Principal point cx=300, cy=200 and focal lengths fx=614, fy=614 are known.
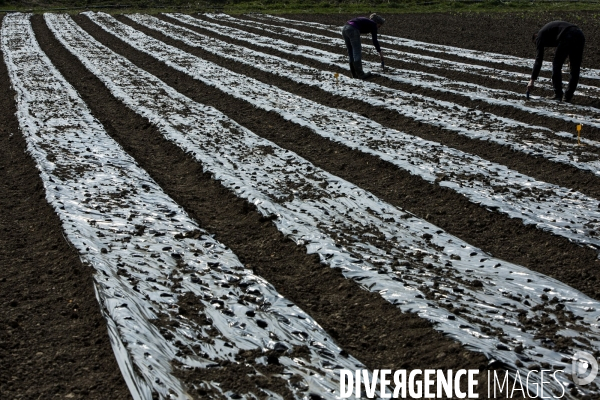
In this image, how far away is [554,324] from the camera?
3914mm

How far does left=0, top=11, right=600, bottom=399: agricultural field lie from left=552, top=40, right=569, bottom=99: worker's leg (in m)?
0.23

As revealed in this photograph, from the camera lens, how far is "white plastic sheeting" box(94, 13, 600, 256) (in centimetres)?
Result: 550

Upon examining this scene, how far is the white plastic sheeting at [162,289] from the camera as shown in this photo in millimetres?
3562

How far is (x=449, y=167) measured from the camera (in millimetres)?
6898

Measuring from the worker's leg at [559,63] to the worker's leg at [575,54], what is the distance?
9 centimetres

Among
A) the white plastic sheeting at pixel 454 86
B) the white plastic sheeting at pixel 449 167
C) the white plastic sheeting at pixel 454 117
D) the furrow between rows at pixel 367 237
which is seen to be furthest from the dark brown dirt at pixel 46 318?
the white plastic sheeting at pixel 454 86

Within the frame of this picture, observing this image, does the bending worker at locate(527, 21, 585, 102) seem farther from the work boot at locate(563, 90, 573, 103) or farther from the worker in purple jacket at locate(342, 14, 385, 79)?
the worker in purple jacket at locate(342, 14, 385, 79)

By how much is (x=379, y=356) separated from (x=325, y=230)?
185 centimetres

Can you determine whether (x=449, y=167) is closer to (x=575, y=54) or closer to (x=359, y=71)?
(x=575, y=54)

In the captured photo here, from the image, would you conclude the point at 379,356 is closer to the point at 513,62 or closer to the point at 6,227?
the point at 6,227

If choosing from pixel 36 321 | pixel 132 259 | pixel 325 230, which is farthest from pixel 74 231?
pixel 325 230

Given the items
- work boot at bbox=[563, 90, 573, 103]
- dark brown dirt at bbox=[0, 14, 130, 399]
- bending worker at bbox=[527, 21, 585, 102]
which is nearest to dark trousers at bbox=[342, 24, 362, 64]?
bending worker at bbox=[527, 21, 585, 102]

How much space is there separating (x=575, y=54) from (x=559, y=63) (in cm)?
25

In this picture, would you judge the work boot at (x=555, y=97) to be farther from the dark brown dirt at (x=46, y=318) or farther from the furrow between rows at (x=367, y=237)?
the dark brown dirt at (x=46, y=318)
